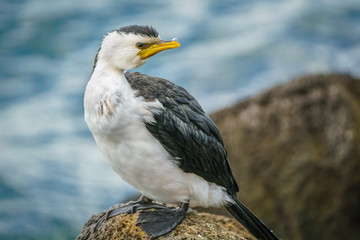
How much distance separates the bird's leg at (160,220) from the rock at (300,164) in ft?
10.3

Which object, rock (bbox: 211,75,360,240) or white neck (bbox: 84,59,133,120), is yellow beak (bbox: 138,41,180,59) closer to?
white neck (bbox: 84,59,133,120)

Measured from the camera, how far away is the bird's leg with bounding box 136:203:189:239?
155 inches

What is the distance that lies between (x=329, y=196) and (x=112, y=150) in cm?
447

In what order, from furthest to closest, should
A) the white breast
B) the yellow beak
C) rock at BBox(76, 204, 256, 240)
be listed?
1. rock at BBox(76, 204, 256, 240)
2. the yellow beak
3. the white breast

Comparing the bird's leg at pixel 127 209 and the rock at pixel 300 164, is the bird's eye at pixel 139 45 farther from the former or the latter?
the rock at pixel 300 164

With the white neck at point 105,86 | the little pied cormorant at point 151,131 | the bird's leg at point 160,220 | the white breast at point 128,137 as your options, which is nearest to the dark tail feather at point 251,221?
the little pied cormorant at point 151,131

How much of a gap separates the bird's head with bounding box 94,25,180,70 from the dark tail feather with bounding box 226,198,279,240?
1.56 metres

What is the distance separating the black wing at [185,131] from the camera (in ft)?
12.7

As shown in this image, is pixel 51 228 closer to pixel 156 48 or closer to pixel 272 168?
pixel 272 168

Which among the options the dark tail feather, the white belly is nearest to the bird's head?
the white belly

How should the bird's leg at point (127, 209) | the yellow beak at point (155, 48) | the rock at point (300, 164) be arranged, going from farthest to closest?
the rock at point (300, 164)
the bird's leg at point (127, 209)
the yellow beak at point (155, 48)

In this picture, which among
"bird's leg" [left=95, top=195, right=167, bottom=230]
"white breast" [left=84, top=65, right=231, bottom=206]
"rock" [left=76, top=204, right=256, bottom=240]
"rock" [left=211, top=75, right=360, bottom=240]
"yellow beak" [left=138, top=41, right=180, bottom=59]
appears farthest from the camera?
"rock" [left=211, top=75, right=360, bottom=240]

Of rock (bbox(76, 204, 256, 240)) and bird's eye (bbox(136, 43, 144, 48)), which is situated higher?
bird's eye (bbox(136, 43, 144, 48))

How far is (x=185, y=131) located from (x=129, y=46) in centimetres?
84
